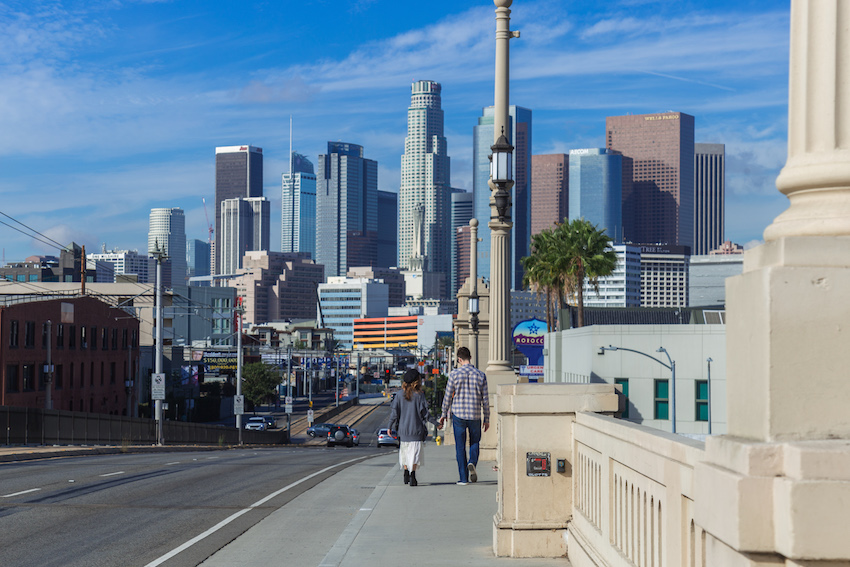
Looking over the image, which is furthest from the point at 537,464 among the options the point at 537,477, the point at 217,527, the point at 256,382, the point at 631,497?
the point at 256,382

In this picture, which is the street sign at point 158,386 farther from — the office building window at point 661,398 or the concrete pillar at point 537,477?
the concrete pillar at point 537,477

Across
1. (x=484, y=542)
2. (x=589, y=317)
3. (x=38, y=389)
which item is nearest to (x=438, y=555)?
(x=484, y=542)

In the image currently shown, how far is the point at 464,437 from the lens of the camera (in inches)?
571

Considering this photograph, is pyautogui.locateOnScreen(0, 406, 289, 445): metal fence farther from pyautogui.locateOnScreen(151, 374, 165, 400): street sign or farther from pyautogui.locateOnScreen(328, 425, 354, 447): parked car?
pyautogui.locateOnScreen(328, 425, 354, 447): parked car

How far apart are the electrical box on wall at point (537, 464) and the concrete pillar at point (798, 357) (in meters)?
4.83

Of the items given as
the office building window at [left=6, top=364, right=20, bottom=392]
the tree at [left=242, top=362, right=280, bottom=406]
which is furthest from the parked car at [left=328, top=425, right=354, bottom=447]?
the tree at [left=242, top=362, right=280, bottom=406]

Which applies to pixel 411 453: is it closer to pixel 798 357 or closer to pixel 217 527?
pixel 217 527

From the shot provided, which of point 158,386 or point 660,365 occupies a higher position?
point 660,365

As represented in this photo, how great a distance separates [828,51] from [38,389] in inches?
2427

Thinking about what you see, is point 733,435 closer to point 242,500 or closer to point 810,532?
point 810,532

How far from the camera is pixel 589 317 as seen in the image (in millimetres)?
107000

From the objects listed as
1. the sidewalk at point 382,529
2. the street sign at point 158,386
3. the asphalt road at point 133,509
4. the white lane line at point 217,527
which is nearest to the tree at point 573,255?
the street sign at point 158,386

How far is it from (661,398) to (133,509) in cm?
5113

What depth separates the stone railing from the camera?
16.0 ft
